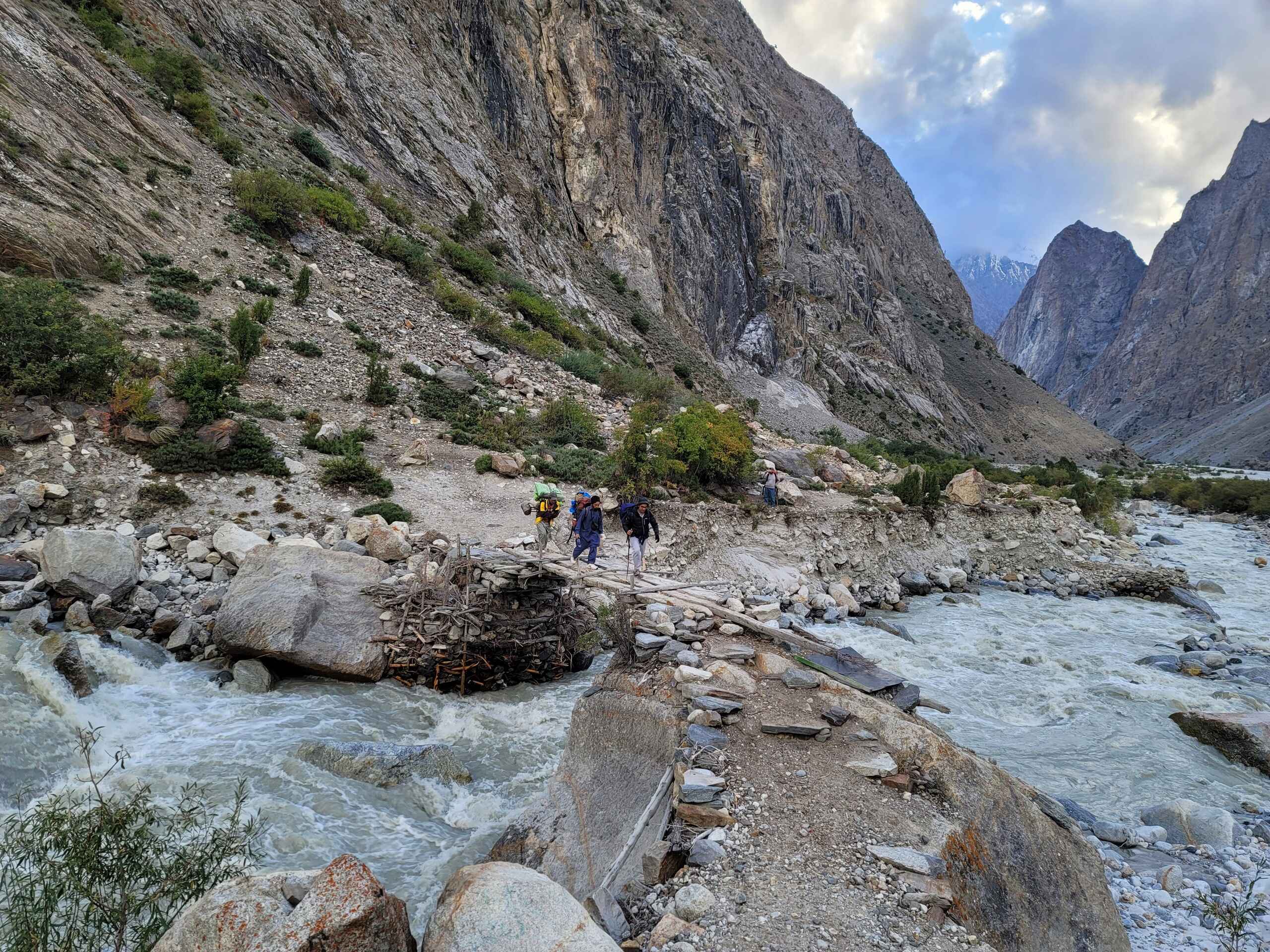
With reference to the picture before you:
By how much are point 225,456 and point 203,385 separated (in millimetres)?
2182

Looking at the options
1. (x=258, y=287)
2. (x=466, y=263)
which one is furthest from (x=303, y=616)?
(x=466, y=263)

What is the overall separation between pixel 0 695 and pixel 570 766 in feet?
19.6

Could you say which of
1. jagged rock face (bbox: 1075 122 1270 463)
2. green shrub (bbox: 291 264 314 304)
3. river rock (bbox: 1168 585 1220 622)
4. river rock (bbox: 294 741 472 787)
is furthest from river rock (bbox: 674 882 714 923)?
jagged rock face (bbox: 1075 122 1270 463)

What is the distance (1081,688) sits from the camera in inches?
442

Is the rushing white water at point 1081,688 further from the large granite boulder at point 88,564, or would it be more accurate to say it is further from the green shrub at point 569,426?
the large granite boulder at point 88,564

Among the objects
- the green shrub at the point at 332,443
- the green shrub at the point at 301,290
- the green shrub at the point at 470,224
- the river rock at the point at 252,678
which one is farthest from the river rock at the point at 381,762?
the green shrub at the point at 470,224

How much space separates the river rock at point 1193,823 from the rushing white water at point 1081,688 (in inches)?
17.9

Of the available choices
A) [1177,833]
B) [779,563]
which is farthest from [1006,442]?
[1177,833]

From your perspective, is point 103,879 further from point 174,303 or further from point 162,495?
point 174,303

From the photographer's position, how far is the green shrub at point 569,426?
1952cm

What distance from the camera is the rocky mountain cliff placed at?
17359 mm

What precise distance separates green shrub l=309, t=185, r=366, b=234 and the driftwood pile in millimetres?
18064

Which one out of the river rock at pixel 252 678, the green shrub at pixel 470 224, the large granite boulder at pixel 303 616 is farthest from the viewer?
the green shrub at pixel 470 224

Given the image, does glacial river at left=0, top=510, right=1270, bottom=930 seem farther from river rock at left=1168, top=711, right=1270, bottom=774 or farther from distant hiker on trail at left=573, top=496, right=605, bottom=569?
distant hiker on trail at left=573, top=496, right=605, bottom=569
